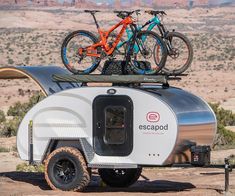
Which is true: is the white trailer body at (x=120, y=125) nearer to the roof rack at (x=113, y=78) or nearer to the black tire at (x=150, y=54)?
the roof rack at (x=113, y=78)

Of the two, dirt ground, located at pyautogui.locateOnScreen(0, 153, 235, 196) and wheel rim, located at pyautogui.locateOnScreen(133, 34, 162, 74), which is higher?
wheel rim, located at pyautogui.locateOnScreen(133, 34, 162, 74)

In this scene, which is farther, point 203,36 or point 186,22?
point 186,22

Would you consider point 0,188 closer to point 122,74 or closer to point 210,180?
point 122,74

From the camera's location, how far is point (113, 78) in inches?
500

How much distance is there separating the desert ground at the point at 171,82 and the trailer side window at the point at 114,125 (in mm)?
922

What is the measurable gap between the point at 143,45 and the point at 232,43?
84.1 m

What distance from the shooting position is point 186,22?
158 meters

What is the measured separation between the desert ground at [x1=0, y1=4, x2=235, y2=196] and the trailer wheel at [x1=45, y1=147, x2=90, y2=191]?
27 centimetres

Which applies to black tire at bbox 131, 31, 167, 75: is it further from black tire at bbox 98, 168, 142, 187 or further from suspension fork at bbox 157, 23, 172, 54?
black tire at bbox 98, 168, 142, 187

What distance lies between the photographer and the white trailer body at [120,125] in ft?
39.9

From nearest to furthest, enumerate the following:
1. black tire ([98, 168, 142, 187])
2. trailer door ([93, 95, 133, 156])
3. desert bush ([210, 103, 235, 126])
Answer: trailer door ([93, 95, 133, 156]) → black tire ([98, 168, 142, 187]) → desert bush ([210, 103, 235, 126])

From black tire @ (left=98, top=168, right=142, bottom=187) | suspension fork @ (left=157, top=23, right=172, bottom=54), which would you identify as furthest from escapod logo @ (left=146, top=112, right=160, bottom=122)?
black tire @ (left=98, top=168, right=142, bottom=187)

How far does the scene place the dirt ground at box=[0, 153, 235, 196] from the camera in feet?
42.5

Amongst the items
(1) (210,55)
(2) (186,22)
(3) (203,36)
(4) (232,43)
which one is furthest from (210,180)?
(2) (186,22)
